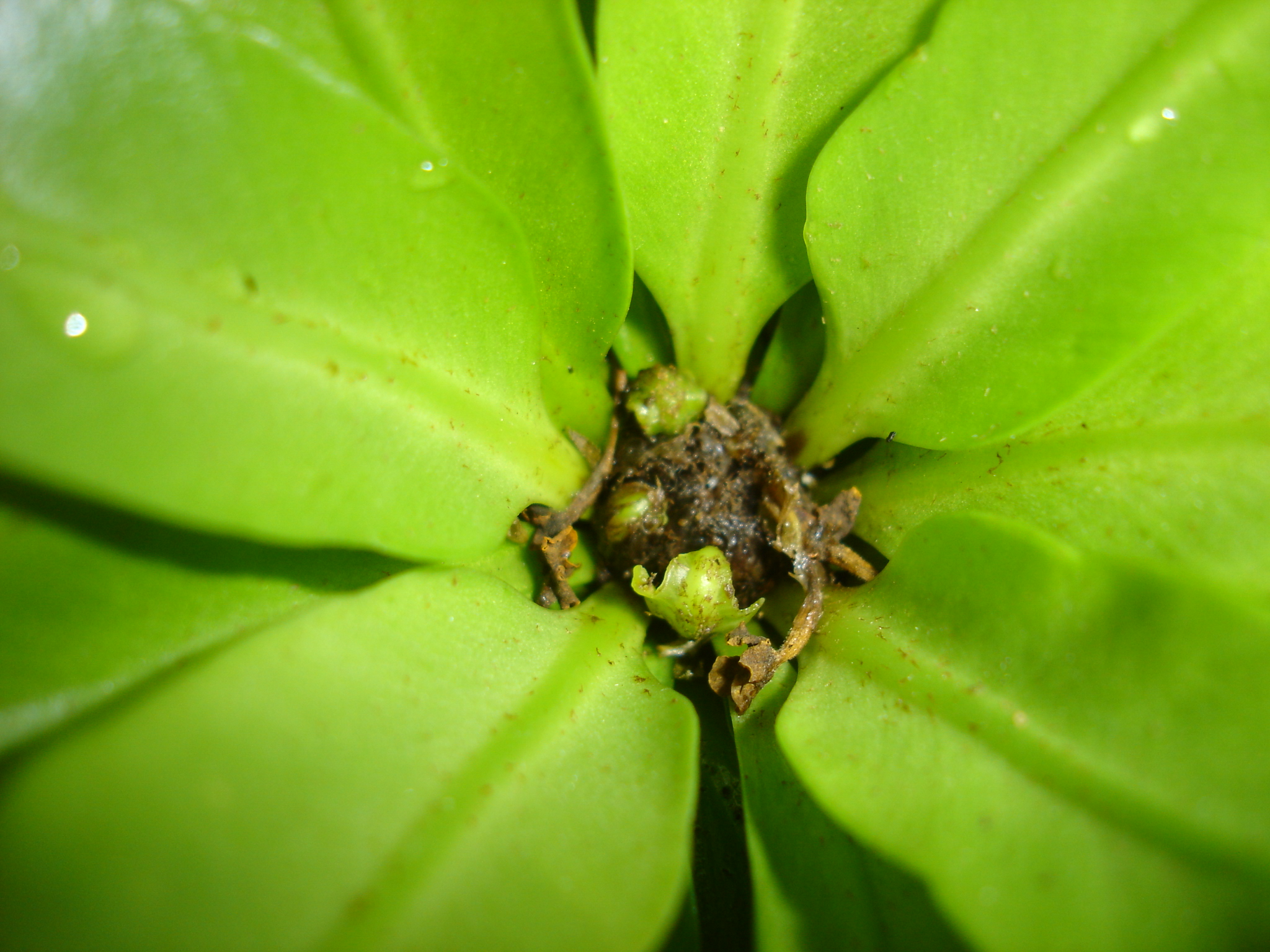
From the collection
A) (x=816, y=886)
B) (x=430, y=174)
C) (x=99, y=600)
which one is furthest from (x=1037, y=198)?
(x=99, y=600)

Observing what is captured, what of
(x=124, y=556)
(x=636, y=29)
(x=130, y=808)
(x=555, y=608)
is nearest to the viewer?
(x=130, y=808)

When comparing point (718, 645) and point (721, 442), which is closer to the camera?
point (718, 645)

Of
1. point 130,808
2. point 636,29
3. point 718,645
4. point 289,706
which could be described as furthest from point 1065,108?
point 130,808

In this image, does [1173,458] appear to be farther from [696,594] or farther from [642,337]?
[642,337]

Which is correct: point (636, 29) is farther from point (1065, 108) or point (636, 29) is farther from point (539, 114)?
point (1065, 108)

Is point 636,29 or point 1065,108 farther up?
point 1065,108

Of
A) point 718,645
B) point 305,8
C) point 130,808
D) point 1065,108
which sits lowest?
point 130,808
